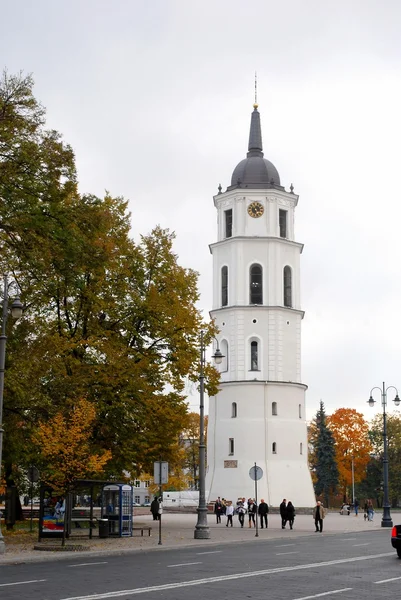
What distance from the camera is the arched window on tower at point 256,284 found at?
7356cm

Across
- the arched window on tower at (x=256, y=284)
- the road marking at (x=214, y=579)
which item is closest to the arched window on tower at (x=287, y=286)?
the arched window on tower at (x=256, y=284)

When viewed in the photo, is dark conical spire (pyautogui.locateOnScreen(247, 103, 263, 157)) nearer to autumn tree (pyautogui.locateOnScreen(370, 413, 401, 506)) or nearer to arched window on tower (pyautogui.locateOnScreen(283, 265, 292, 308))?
arched window on tower (pyautogui.locateOnScreen(283, 265, 292, 308))

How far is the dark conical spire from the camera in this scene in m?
79.4

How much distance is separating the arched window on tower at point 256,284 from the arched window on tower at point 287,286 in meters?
2.32

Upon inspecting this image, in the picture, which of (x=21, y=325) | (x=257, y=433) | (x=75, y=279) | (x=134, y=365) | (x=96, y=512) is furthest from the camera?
(x=257, y=433)

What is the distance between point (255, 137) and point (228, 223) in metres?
8.94

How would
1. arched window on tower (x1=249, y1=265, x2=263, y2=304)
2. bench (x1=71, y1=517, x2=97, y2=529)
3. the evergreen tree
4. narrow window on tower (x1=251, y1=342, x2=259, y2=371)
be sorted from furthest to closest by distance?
1. the evergreen tree
2. arched window on tower (x1=249, y1=265, x2=263, y2=304)
3. narrow window on tower (x1=251, y1=342, x2=259, y2=371)
4. bench (x1=71, y1=517, x2=97, y2=529)

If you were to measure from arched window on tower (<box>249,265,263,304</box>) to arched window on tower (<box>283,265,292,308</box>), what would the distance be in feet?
7.60

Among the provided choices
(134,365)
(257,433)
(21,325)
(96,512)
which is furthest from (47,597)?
(257,433)

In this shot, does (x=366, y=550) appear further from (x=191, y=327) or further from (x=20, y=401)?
(x=191, y=327)

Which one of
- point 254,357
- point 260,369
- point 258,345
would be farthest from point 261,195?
point 260,369

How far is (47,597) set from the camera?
47.1 ft

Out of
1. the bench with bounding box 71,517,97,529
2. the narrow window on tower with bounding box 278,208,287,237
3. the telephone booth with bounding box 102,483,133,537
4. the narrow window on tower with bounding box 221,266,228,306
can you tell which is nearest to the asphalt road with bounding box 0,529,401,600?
the telephone booth with bounding box 102,483,133,537

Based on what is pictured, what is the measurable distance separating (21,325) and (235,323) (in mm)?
41751
